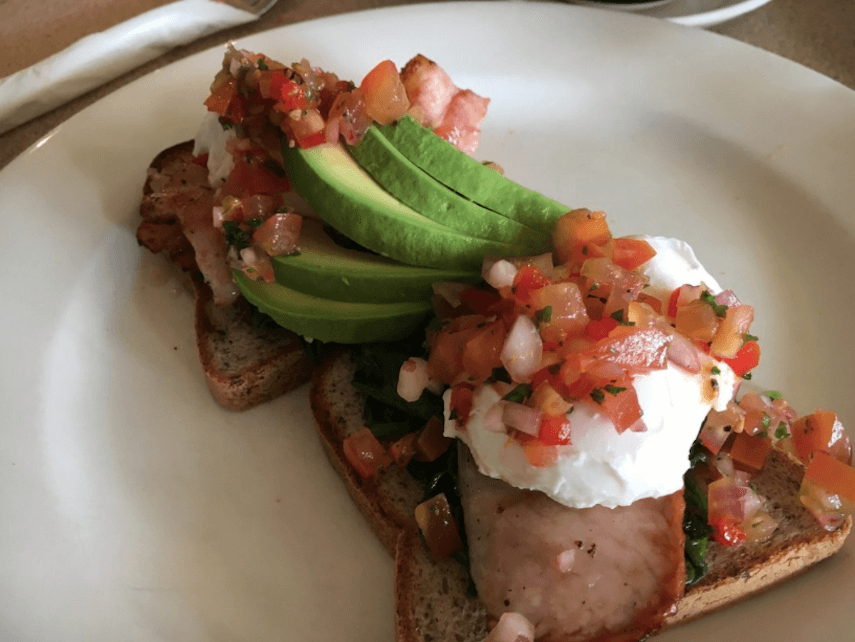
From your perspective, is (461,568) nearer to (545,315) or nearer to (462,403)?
(462,403)

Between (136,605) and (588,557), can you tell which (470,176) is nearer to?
(588,557)

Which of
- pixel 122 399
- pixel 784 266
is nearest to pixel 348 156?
pixel 122 399

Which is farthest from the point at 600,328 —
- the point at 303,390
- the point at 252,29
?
the point at 252,29

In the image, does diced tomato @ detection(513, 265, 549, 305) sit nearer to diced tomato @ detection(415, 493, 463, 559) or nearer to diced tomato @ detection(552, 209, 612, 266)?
diced tomato @ detection(552, 209, 612, 266)

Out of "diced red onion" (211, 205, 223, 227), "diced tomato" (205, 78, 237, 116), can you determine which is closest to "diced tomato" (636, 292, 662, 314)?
"diced red onion" (211, 205, 223, 227)

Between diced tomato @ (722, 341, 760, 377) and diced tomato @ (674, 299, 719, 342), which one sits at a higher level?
diced tomato @ (674, 299, 719, 342)

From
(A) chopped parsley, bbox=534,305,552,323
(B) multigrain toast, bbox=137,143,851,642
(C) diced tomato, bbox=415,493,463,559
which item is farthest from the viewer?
(C) diced tomato, bbox=415,493,463,559

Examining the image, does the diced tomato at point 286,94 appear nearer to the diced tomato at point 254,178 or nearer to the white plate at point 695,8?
the diced tomato at point 254,178

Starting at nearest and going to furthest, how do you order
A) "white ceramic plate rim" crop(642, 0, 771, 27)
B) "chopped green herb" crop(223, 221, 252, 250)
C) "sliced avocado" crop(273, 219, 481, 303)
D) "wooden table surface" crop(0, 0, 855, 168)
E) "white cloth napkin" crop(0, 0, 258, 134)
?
"sliced avocado" crop(273, 219, 481, 303) → "chopped green herb" crop(223, 221, 252, 250) → "white cloth napkin" crop(0, 0, 258, 134) → "white ceramic plate rim" crop(642, 0, 771, 27) → "wooden table surface" crop(0, 0, 855, 168)
